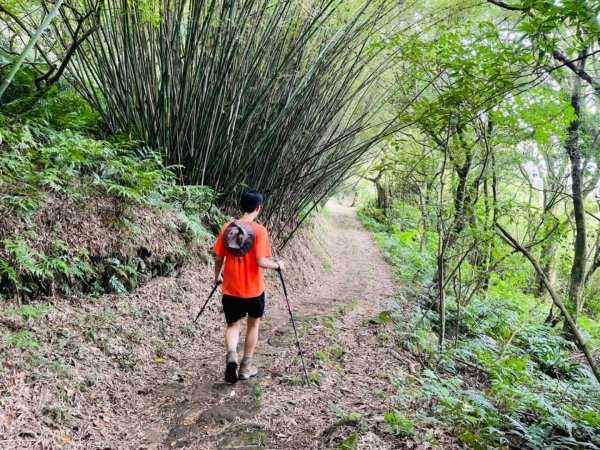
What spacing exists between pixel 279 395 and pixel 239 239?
3.38ft

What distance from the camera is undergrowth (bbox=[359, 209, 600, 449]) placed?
7.58 ft

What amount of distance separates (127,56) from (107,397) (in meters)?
3.18

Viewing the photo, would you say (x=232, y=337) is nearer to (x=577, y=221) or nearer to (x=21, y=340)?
(x=21, y=340)

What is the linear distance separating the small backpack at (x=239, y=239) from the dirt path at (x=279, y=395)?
0.90 meters

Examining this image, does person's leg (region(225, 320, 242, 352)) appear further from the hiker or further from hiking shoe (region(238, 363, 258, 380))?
hiking shoe (region(238, 363, 258, 380))

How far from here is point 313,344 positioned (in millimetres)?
3170

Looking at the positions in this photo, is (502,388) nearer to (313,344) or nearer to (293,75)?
(313,344)

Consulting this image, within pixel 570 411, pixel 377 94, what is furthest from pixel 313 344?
pixel 377 94

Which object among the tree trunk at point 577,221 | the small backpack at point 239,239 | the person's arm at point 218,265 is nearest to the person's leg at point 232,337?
the person's arm at point 218,265

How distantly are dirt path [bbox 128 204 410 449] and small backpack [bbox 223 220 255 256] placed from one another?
A: 90cm

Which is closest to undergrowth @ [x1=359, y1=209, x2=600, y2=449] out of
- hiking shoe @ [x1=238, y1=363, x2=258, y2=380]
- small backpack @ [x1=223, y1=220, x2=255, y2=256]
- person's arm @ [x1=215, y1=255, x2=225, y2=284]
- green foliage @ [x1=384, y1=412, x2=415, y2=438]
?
green foliage @ [x1=384, y1=412, x2=415, y2=438]

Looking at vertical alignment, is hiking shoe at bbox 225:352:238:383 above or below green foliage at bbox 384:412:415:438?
below

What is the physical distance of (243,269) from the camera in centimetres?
236

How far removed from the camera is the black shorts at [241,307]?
2400 millimetres
